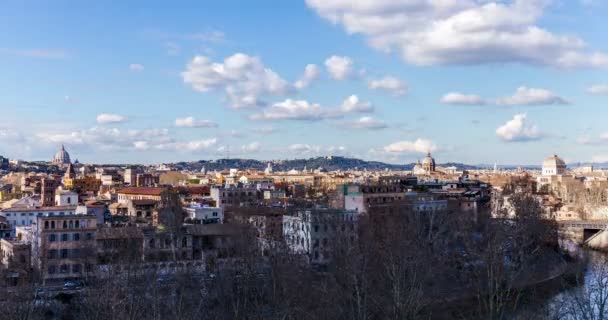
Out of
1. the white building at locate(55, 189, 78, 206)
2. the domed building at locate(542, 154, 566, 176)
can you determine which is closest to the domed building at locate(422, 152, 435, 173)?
the domed building at locate(542, 154, 566, 176)

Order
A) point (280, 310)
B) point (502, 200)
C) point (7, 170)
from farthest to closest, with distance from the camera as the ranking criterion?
point (7, 170) → point (502, 200) → point (280, 310)

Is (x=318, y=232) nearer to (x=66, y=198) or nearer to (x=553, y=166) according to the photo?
(x=66, y=198)

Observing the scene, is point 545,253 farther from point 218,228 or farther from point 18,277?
point 18,277

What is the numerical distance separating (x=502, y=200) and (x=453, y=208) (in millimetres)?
7520

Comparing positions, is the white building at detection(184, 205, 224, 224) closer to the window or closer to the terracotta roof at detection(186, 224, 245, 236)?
the terracotta roof at detection(186, 224, 245, 236)

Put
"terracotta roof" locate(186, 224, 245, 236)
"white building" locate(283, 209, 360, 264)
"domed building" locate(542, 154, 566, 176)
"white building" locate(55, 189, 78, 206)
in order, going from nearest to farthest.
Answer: "terracotta roof" locate(186, 224, 245, 236)
"white building" locate(283, 209, 360, 264)
"white building" locate(55, 189, 78, 206)
"domed building" locate(542, 154, 566, 176)

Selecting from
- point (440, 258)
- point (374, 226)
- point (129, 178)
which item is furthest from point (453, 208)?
point (129, 178)

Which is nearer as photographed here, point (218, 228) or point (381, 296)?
point (381, 296)

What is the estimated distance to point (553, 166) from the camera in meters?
92.7

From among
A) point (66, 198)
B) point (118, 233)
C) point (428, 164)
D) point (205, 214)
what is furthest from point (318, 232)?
point (428, 164)

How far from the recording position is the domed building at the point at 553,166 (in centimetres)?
9250

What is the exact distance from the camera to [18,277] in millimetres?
20562

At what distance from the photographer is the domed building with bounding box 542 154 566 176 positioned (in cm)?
9250

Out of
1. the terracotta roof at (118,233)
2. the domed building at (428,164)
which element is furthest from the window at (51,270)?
the domed building at (428,164)
